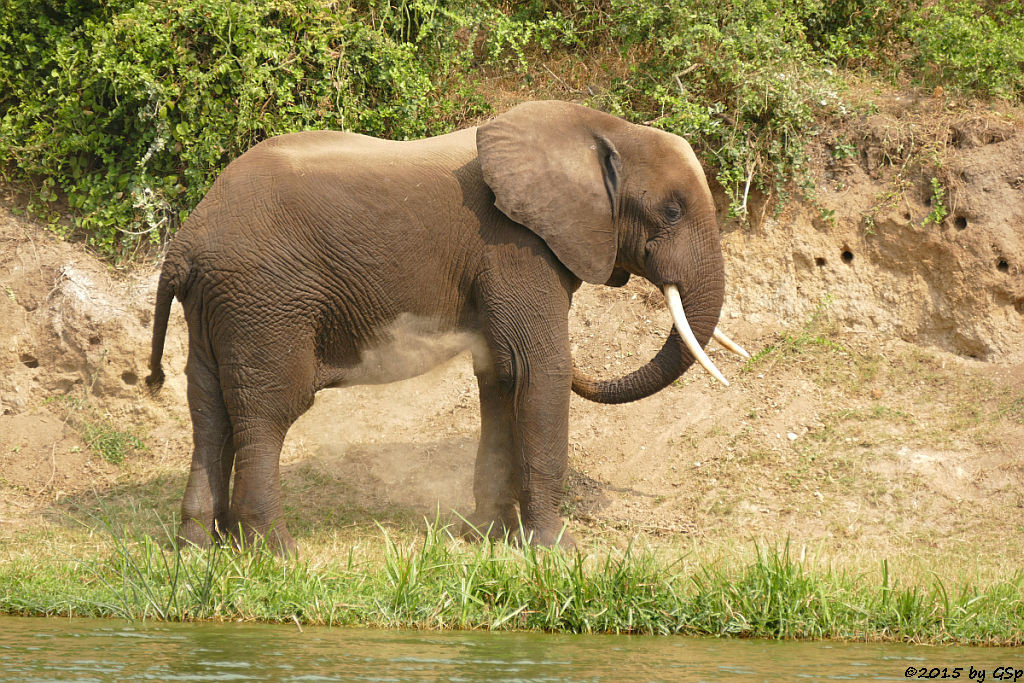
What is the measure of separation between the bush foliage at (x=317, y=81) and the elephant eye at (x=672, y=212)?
11.2ft

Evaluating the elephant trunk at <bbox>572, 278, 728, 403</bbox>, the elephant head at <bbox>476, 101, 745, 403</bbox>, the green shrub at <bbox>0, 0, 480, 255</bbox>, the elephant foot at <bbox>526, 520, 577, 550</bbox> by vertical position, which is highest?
the green shrub at <bbox>0, 0, 480, 255</bbox>

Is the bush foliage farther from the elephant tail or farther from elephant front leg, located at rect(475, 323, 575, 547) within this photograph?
elephant front leg, located at rect(475, 323, 575, 547)

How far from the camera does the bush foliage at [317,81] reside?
36.9 feet

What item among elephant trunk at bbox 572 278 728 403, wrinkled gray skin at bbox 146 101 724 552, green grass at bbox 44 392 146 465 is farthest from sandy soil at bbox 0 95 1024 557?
elephant trunk at bbox 572 278 728 403

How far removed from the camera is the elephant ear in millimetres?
8133

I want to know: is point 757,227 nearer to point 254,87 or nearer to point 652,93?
point 652,93

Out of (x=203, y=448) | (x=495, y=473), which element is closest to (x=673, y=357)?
(x=495, y=473)

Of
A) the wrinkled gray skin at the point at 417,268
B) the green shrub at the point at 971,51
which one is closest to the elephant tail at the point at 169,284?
the wrinkled gray skin at the point at 417,268

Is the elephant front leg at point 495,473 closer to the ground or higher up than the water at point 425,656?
higher up

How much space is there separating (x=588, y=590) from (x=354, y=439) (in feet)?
15.7

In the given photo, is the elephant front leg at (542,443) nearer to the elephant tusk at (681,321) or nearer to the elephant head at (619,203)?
the elephant head at (619,203)

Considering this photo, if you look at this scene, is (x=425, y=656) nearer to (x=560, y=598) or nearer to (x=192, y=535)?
(x=560, y=598)

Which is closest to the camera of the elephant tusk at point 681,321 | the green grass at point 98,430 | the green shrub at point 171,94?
the elephant tusk at point 681,321

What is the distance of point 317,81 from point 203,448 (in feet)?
15.9
